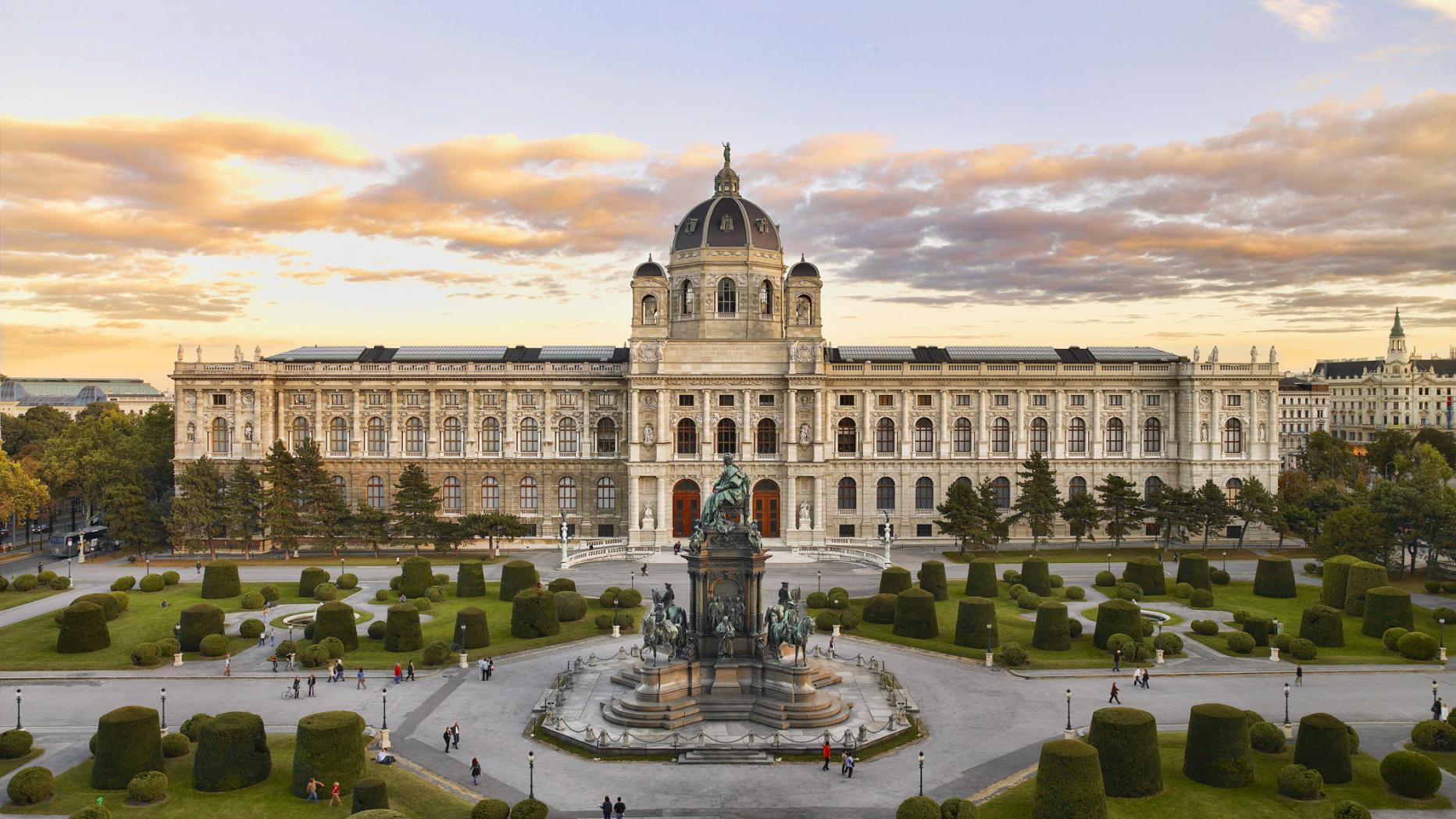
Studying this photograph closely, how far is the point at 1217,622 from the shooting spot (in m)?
60.6

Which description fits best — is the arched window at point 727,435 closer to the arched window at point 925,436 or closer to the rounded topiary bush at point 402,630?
the arched window at point 925,436

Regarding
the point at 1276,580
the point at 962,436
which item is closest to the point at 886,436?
the point at 962,436

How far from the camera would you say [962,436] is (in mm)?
97000

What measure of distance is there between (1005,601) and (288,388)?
2555 inches

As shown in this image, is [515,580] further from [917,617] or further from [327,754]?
[327,754]

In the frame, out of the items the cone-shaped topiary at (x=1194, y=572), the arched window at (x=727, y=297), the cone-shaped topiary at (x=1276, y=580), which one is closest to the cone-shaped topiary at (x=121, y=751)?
the cone-shaped topiary at (x=1194, y=572)

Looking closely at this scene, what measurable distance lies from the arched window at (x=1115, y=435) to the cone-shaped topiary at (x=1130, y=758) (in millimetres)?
65988

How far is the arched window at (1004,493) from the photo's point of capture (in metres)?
95.4

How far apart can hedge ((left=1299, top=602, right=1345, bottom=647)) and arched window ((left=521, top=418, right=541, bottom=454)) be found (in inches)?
2465

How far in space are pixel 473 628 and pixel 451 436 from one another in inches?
1732

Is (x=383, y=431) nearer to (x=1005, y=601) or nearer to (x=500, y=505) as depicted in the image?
(x=500, y=505)

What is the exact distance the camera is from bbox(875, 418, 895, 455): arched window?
315 feet

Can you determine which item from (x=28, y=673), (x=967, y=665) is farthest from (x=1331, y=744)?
(x=28, y=673)

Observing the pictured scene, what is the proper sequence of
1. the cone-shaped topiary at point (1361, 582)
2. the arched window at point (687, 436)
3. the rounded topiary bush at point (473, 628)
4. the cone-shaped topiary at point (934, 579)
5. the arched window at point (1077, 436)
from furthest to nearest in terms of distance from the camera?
the arched window at point (1077, 436)
the arched window at point (687, 436)
the cone-shaped topiary at point (934, 579)
the cone-shaped topiary at point (1361, 582)
the rounded topiary bush at point (473, 628)
